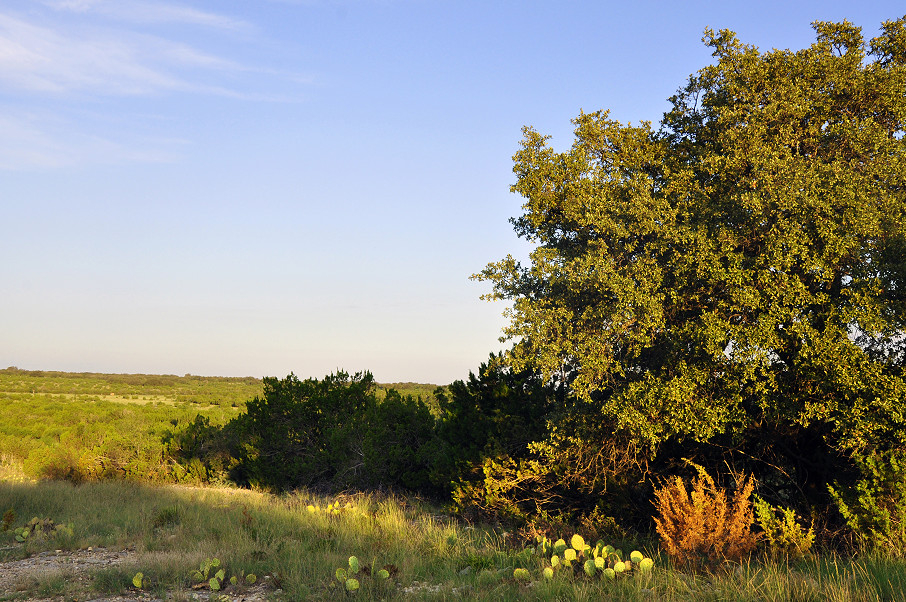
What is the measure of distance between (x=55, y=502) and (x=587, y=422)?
34.5ft

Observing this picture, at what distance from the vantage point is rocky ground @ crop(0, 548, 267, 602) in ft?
23.3

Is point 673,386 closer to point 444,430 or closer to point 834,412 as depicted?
point 834,412

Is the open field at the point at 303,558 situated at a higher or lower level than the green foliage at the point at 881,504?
lower

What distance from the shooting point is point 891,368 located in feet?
29.2

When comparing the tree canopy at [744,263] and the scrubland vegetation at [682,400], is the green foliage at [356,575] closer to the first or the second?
the scrubland vegetation at [682,400]

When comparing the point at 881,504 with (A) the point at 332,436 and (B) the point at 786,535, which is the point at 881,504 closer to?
(B) the point at 786,535

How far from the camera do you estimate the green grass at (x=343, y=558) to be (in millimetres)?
6273

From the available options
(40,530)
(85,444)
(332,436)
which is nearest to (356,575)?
(40,530)

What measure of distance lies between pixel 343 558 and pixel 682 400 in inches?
198

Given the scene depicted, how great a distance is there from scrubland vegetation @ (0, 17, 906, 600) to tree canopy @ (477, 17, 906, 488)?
42mm

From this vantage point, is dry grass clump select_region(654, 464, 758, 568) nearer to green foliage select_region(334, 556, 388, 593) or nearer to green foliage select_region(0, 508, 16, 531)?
green foliage select_region(334, 556, 388, 593)

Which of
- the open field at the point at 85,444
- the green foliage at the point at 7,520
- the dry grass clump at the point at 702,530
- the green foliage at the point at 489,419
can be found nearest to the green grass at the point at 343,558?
the green foliage at the point at 7,520

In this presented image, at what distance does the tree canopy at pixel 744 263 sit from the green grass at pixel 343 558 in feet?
7.51

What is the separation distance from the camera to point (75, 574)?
7.96 metres
